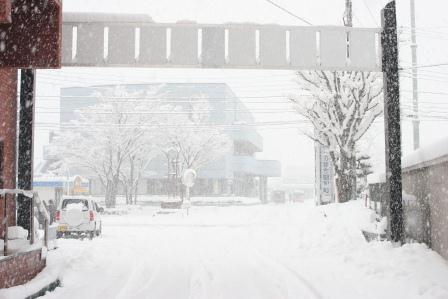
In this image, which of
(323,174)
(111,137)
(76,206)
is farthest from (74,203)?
(111,137)

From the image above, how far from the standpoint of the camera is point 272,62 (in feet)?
Answer: 50.6

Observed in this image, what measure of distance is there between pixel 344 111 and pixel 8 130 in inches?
607

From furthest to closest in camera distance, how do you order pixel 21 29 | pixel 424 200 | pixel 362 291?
pixel 424 200
pixel 21 29
pixel 362 291

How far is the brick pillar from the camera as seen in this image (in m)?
12.4

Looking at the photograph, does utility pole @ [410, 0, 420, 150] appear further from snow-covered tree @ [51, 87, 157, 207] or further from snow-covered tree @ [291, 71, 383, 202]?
snow-covered tree @ [51, 87, 157, 207]

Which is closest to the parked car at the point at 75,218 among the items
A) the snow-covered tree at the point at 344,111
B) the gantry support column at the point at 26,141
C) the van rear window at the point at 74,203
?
the van rear window at the point at 74,203

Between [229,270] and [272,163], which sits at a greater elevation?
[272,163]

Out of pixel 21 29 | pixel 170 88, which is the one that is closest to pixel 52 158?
pixel 170 88

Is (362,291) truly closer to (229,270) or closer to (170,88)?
(229,270)

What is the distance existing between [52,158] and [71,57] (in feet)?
195

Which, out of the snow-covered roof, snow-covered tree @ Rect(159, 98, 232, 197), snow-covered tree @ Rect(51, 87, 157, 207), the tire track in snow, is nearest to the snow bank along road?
the tire track in snow

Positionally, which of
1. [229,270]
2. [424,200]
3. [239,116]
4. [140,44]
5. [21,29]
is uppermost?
[239,116]

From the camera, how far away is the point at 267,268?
13.2 metres

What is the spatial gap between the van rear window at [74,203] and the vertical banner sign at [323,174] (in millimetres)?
14523
